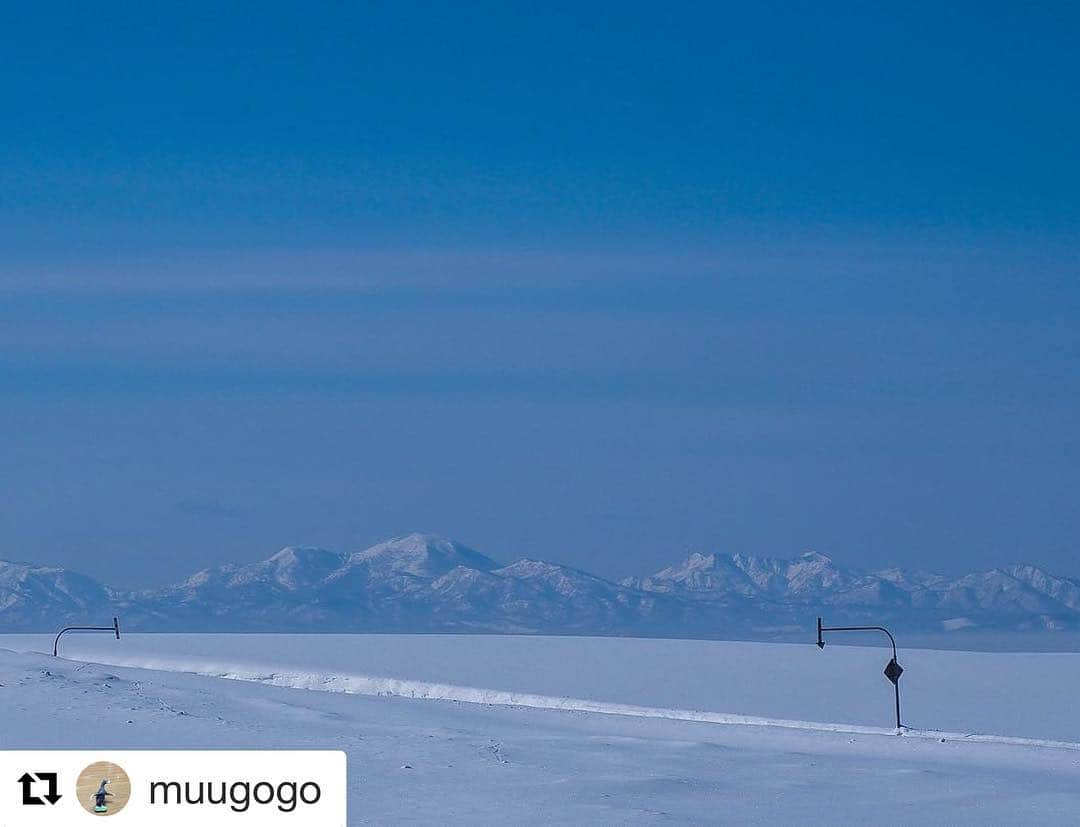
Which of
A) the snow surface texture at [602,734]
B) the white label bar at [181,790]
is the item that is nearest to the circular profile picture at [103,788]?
the white label bar at [181,790]

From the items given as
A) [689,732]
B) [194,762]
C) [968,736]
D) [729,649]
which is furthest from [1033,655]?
[194,762]

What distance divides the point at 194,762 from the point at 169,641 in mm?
36252

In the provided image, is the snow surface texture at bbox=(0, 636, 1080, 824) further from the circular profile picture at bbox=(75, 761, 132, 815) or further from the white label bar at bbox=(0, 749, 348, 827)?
the circular profile picture at bbox=(75, 761, 132, 815)

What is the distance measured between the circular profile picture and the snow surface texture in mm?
2687

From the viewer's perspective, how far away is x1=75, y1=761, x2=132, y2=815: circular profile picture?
11.6 metres

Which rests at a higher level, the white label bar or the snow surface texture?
the white label bar

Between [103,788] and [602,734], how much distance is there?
462 inches

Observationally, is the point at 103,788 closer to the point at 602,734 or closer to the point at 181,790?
the point at 181,790

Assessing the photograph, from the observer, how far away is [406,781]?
16125mm

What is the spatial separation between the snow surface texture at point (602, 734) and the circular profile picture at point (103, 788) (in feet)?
8.82

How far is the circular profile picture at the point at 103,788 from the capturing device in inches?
457

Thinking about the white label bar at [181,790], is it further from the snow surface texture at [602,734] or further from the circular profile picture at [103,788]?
the snow surface texture at [602,734]

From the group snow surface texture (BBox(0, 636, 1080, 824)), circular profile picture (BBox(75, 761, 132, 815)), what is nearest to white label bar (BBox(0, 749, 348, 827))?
circular profile picture (BBox(75, 761, 132, 815))

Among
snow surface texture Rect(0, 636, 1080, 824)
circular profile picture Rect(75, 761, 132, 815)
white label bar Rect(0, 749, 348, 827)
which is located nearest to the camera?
white label bar Rect(0, 749, 348, 827)
